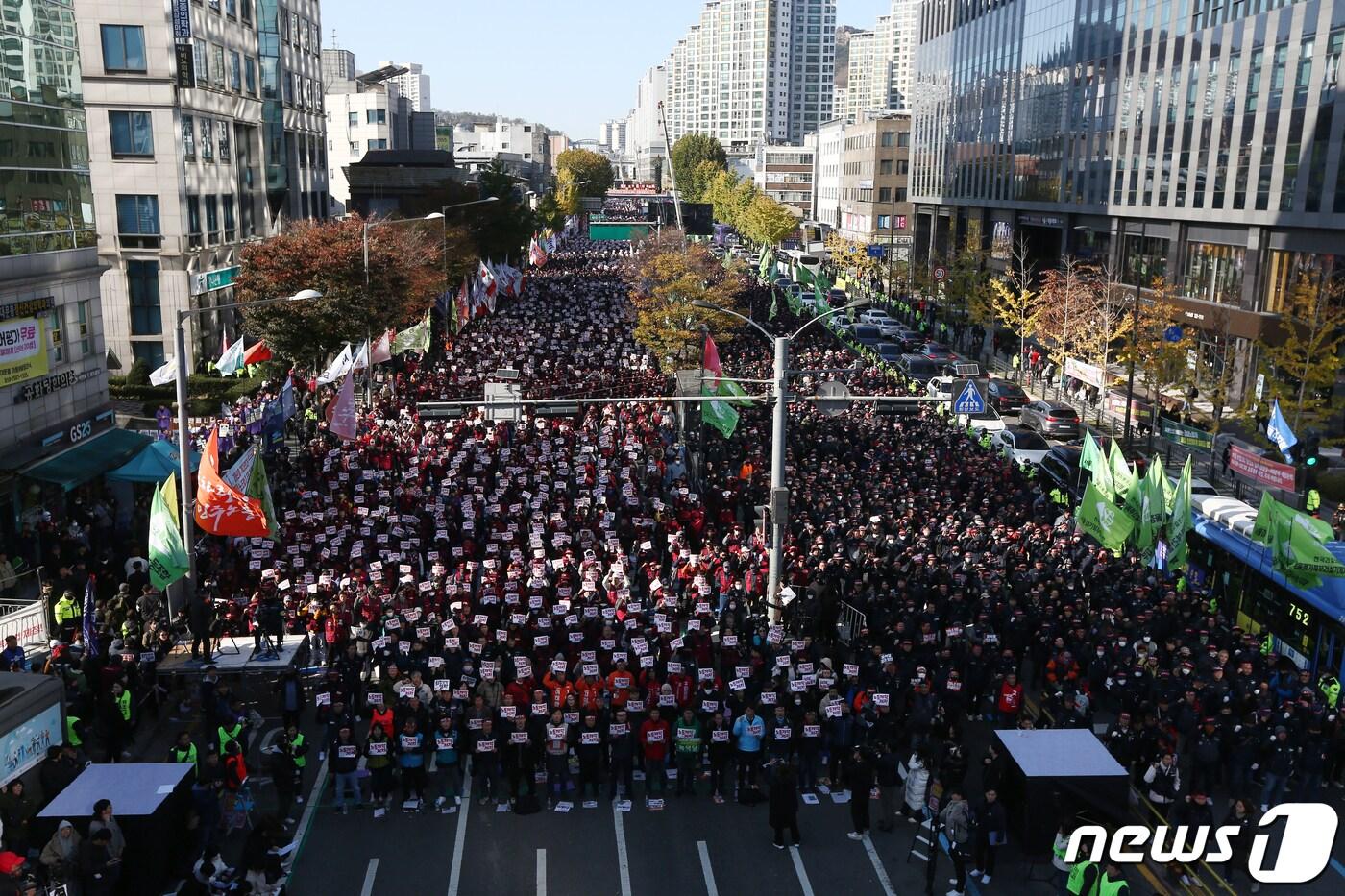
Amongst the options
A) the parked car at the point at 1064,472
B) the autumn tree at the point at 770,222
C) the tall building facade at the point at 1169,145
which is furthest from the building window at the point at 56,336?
the autumn tree at the point at 770,222

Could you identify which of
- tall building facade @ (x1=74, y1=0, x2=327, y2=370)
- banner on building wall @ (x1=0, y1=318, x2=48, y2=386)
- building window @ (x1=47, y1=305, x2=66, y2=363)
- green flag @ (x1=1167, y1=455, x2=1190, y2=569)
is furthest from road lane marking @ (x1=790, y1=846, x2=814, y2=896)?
tall building facade @ (x1=74, y1=0, x2=327, y2=370)

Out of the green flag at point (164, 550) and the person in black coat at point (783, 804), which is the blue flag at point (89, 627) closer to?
the green flag at point (164, 550)

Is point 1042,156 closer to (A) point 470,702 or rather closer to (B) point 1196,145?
(B) point 1196,145

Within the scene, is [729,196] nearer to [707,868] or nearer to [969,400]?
[969,400]

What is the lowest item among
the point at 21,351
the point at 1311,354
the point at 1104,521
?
the point at 1104,521

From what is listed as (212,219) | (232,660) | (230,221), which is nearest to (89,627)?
(232,660)

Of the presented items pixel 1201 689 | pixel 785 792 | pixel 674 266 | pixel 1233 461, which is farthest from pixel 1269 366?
pixel 785 792
